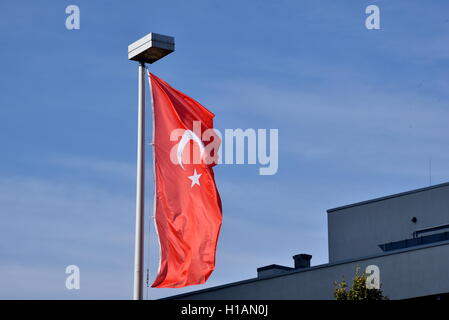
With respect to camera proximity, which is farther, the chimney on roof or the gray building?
the chimney on roof

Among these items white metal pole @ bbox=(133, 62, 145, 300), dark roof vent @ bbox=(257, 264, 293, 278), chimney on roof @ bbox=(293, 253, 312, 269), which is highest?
chimney on roof @ bbox=(293, 253, 312, 269)

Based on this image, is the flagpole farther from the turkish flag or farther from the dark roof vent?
the dark roof vent

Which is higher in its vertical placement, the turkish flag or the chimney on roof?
the chimney on roof

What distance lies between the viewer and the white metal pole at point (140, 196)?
17.5m

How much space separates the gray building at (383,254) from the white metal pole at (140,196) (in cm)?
2432

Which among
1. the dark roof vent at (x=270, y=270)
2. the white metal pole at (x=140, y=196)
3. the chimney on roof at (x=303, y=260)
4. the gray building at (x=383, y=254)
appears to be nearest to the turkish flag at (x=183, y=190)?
the white metal pole at (x=140, y=196)

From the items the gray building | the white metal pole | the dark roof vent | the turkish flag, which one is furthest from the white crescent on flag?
the dark roof vent

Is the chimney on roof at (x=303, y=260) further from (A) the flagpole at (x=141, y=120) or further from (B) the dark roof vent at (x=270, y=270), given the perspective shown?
(A) the flagpole at (x=141, y=120)

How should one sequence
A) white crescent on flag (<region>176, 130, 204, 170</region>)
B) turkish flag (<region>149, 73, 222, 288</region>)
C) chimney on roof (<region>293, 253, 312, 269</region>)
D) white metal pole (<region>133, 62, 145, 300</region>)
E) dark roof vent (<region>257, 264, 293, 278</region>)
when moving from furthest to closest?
chimney on roof (<region>293, 253, 312, 269</region>) → dark roof vent (<region>257, 264, 293, 278</region>) → white crescent on flag (<region>176, 130, 204, 170</region>) → turkish flag (<region>149, 73, 222, 288</region>) → white metal pole (<region>133, 62, 145, 300</region>)

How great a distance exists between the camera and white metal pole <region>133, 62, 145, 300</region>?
17469 mm

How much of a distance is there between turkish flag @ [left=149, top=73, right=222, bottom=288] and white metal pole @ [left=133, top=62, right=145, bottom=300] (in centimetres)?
27

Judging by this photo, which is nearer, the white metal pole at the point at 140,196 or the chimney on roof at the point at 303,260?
the white metal pole at the point at 140,196
